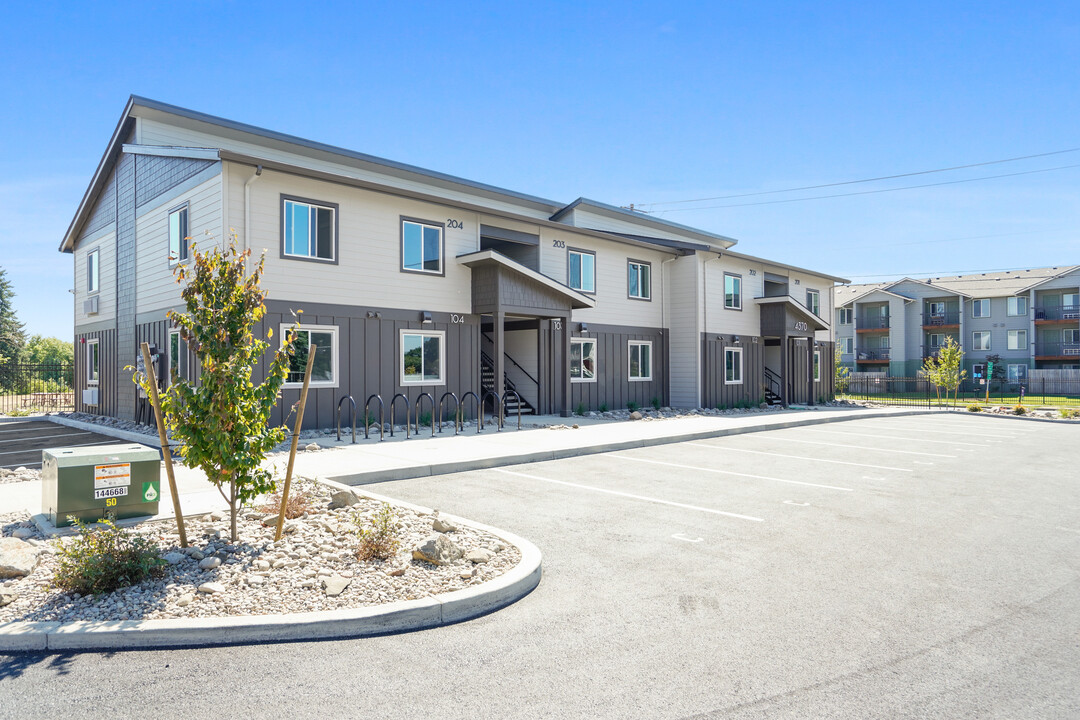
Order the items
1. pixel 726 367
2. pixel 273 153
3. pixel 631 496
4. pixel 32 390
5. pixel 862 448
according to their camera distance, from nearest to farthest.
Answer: pixel 631 496 < pixel 862 448 < pixel 273 153 < pixel 726 367 < pixel 32 390

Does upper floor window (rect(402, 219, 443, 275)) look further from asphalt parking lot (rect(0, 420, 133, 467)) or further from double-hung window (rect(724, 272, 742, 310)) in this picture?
double-hung window (rect(724, 272, 742, 310))

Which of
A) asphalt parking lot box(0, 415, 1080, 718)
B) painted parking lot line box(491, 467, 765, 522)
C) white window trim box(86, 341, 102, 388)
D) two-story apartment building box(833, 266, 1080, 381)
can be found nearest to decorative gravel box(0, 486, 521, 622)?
asphalt parking lot box(0, 415, 1080, 718)

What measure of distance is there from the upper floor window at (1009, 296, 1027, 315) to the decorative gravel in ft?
186

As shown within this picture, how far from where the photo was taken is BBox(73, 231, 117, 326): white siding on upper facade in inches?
768

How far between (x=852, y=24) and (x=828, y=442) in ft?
34.9

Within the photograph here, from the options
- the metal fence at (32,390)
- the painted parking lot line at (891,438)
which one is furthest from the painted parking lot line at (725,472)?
the metal fence at (32,390)

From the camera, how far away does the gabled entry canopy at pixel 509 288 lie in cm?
1736


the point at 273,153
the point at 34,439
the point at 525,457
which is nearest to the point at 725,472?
the point at 525,457

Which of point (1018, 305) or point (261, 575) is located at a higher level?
point (1018, 305)

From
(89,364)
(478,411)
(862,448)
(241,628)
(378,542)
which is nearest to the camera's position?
(241,628)

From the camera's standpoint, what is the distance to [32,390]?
33.6 meters

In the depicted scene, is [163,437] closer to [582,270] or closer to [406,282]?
[406,282]

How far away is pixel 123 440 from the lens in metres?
14.9

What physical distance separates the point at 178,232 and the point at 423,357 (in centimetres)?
626
